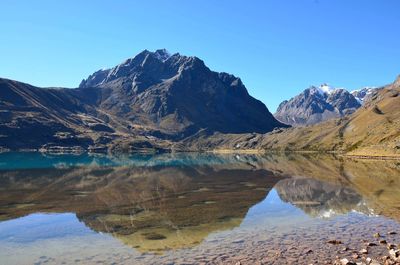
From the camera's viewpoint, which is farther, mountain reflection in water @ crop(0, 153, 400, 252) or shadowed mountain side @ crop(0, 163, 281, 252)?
mountain reflection in water @ crop(0, 153, 400, 252)

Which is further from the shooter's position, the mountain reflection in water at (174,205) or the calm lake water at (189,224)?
the mountain reflection in water at (174,205)

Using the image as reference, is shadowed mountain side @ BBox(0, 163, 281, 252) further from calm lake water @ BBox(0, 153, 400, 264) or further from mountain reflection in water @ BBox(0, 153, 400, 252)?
calm lake water @ BBox(0, 153, 400, 264)

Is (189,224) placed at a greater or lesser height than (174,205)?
lesser

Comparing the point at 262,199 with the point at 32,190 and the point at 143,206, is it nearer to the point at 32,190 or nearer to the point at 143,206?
the point at 143,206

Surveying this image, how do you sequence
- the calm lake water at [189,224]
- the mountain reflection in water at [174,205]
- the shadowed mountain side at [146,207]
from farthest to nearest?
1. the mountain reflection in water at [174,205]
2. the shadowed mountain side at [146,207]
3. the calm lake water at [189,224]

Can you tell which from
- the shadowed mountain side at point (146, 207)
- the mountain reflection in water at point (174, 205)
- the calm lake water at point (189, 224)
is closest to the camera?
the calm lake water at point (189, 224)

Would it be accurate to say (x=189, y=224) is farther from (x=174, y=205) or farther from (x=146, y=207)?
(x=146, y=207)

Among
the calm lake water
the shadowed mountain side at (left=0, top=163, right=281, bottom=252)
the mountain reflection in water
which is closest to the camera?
the calm lake water

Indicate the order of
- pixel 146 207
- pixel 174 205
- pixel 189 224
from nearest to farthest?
1. pixel 189 224
2. pixel 146 207
3. pixel 174 205

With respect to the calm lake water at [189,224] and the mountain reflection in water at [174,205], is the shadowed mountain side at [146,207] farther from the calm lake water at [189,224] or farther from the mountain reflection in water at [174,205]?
the calm lake water at [189,224]

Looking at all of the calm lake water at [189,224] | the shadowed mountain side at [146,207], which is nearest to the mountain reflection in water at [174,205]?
the shadowed mountain side at [146,207]

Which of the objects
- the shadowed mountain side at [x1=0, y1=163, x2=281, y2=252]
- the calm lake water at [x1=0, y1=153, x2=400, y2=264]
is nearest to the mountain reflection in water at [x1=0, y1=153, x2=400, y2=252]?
the shadowed mountain side at [x1=0, y1=163, x2=281, y2=252]

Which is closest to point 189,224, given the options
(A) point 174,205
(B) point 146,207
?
(A) point 174,205

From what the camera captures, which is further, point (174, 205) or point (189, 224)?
point (174, 205)
